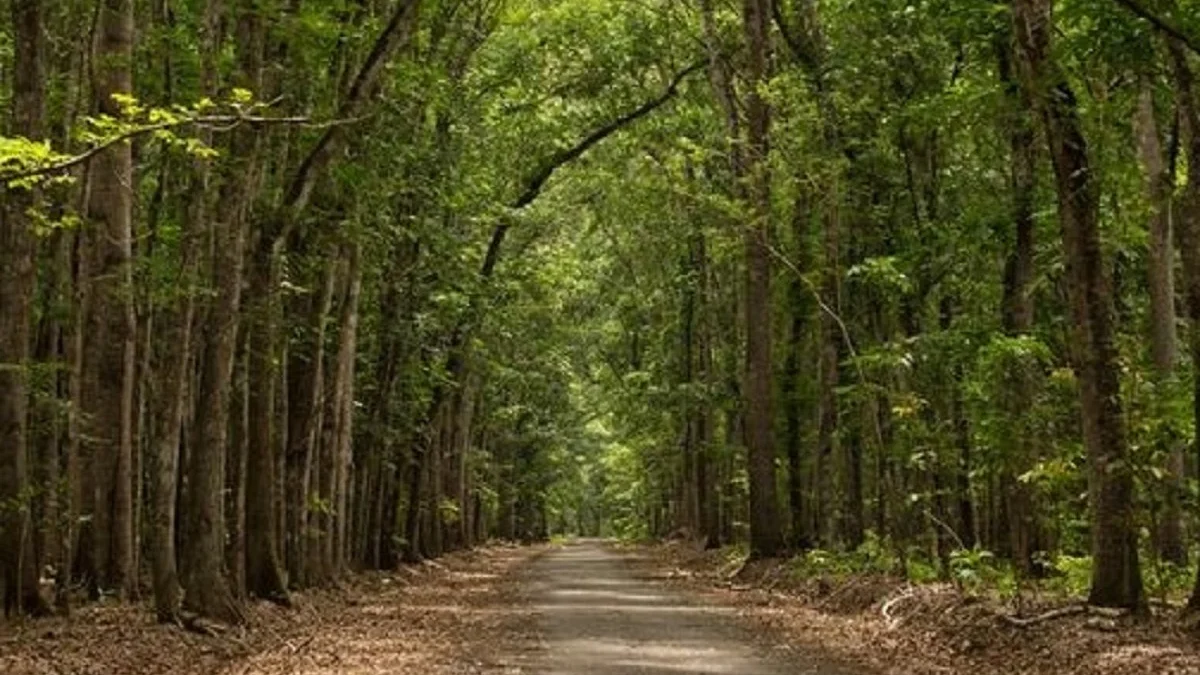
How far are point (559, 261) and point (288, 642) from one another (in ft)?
83.8

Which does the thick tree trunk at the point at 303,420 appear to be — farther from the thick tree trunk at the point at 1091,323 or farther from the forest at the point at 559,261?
the thick tree trunk at the point at 1091,323

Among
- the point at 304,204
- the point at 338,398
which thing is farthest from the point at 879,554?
the point at 304,204

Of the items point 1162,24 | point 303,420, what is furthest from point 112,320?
point 1162,24

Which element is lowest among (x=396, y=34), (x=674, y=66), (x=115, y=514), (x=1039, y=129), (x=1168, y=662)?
(x=1168, y=662)

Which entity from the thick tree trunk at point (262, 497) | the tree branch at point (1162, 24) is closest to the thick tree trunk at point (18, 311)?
the thick tree trunk at point (262, 497)

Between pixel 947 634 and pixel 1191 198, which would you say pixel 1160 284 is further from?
pixel 947 634

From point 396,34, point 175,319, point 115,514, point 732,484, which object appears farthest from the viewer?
point 732,484

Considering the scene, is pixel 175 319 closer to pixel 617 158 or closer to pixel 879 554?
pixel 879 554

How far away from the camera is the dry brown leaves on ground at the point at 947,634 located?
1139 centimetres

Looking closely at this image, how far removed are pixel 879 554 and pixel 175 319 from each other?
42.5 ft

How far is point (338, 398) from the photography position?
24.1 m

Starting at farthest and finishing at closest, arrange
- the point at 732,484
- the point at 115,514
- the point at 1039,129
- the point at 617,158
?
the point at 732,484
the point at 617,158
the point at 115,514
the point at 1039,129

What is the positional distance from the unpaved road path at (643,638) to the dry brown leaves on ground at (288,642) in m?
0.61

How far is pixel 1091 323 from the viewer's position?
13.1 meters
